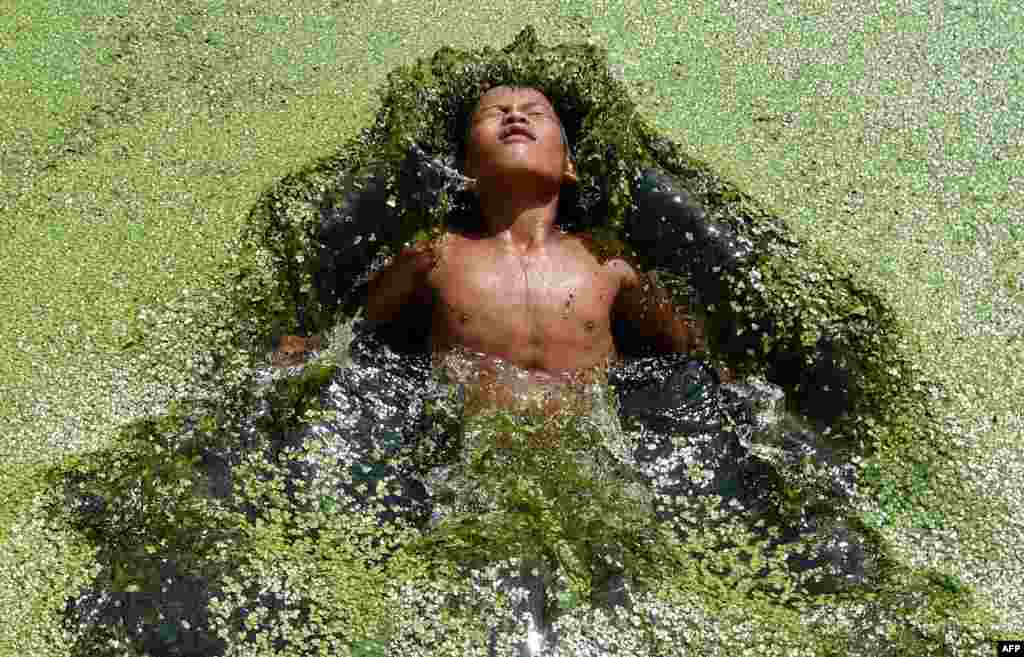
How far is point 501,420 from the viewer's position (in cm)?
257

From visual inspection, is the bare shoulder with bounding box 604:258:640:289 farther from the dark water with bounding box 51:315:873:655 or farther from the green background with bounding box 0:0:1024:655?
the green background with bounding box 0:0:1024:655

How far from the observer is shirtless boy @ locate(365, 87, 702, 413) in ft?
8.93

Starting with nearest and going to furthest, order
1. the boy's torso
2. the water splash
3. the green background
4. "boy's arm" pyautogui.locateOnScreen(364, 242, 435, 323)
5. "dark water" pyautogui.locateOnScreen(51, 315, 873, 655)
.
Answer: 1. "dark water" pyautogui.locateOnScreen(51, 315, 873, 655)
2. the green background
3. the boy's torso
4. "boy's arm" pyautogui.locateOnScreen(364, 242, 435, 323)
5. the water splash

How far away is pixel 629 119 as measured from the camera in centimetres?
316

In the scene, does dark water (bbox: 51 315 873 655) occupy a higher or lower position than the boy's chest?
lower

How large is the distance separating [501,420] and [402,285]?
0.43m

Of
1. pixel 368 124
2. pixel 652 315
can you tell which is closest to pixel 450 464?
pixel 652 315

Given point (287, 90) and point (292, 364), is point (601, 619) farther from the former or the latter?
point (287, 90)

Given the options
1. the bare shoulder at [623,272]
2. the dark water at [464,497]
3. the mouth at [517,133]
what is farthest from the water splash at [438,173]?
the bare shoulder at [623,272]

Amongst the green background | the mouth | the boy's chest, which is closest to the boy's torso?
the boy's chest

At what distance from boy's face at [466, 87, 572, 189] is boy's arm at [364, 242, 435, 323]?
0.84 ft

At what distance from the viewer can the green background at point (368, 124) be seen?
2496 mm

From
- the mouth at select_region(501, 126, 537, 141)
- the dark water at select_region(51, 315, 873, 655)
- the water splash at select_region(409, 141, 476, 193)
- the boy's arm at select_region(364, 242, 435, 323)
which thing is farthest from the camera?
the water splash at select_region(409, 141, 476, 193)

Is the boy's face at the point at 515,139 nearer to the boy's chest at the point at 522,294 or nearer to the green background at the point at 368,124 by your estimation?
the boy's chest at the point at 522,294
